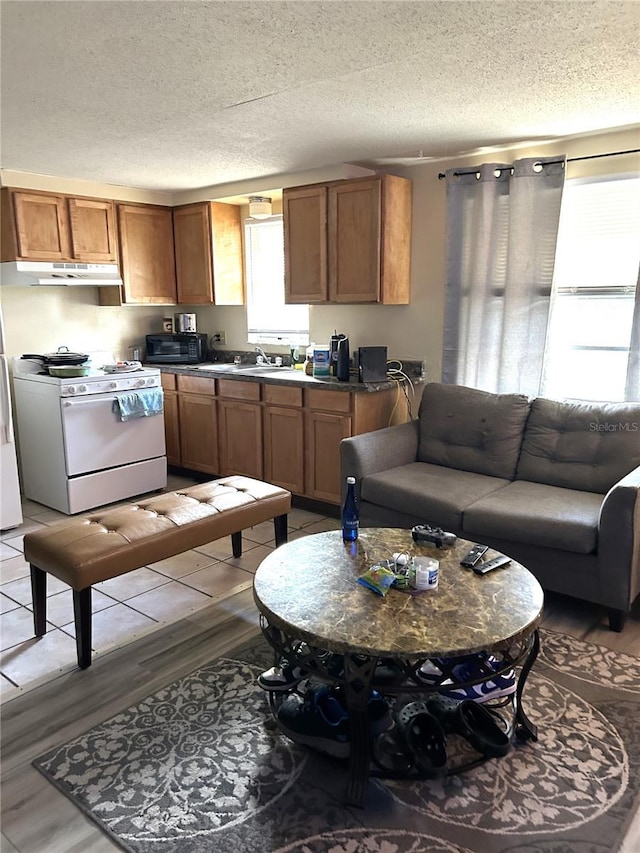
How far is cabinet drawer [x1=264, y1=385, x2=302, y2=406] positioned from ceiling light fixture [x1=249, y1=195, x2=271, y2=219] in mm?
1519

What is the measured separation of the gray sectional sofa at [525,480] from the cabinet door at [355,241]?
2.71 ft

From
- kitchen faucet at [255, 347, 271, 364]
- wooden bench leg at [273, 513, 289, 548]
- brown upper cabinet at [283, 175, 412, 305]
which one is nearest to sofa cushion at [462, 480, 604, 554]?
wooden bench leg at [273, 513, 289, 548]

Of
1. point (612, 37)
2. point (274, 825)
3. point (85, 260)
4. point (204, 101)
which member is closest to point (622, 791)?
point (274, 825)

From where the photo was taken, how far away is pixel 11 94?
8.62 feet

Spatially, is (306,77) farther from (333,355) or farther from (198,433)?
(198,433)

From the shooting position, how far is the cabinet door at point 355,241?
3.96 m

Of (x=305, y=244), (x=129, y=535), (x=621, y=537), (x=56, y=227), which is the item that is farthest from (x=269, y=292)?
(x=621, y=537)

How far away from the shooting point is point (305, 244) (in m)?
4.33

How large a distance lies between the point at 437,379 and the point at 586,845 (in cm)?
287

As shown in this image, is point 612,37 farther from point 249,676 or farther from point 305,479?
point 305,479

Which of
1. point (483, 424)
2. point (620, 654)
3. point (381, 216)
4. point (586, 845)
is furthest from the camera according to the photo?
point (381, 216)

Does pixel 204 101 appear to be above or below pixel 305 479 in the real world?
above

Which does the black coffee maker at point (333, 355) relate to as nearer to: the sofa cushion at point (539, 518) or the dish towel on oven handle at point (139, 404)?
the dish towel on oven handle at point (139, 404)

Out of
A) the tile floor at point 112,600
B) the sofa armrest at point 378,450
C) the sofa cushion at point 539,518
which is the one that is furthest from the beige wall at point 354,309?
the tile floor at point 112,600
